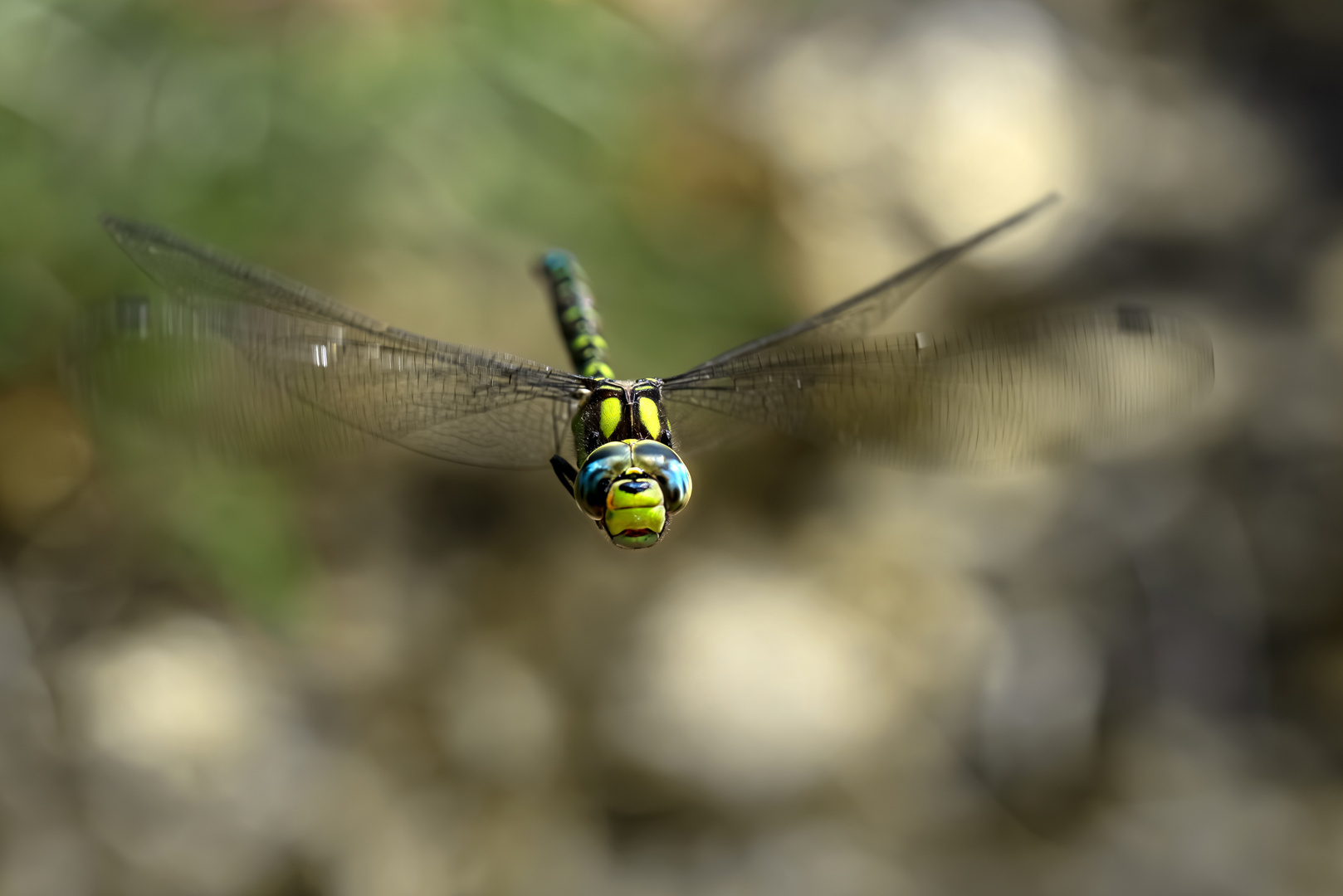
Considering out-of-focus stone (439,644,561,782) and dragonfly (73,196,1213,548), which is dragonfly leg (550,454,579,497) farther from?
out-of-focus stone (439,644,561,782)

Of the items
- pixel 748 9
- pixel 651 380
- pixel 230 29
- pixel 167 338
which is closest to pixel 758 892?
pixel 651 380

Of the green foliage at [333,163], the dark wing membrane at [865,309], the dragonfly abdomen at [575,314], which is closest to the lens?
the dark wing membrane at [865,309]

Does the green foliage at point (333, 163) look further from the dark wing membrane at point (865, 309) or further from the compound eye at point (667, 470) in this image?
the compound eye at point (667, 470)

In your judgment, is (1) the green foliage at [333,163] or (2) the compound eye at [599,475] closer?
(2) the compound eye at [599,475]

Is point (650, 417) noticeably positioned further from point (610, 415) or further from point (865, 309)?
point (865, 309)

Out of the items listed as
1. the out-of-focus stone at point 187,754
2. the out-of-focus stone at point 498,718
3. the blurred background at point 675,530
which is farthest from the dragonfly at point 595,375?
the out-of-focus stone at point 498,718

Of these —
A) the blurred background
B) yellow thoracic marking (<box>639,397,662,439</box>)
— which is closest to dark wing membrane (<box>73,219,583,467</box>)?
yellow thoracic marking (<box>639,397,662,439</box>)

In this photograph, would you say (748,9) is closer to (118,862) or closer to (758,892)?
(758,892)

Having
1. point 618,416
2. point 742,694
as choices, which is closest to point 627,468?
point 618,416
